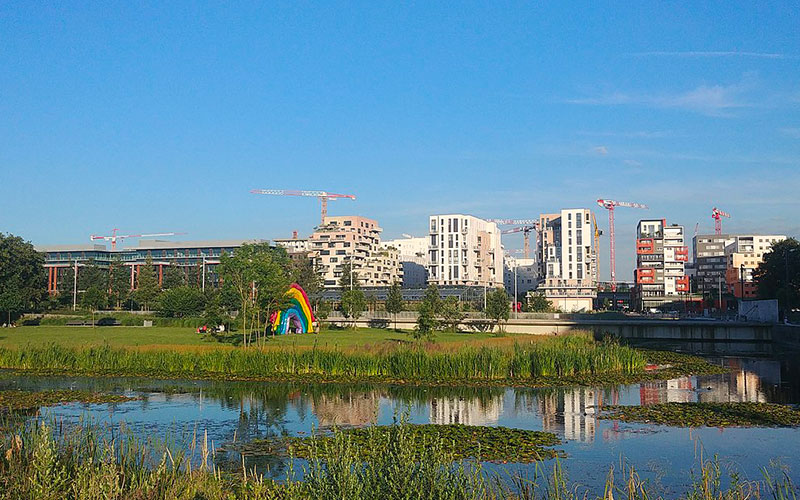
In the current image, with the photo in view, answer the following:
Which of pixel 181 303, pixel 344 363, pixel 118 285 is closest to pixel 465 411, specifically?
pixel 344 363

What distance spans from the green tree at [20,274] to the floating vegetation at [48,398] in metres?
55.7

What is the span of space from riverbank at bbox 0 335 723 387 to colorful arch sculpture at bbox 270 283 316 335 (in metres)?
25.8

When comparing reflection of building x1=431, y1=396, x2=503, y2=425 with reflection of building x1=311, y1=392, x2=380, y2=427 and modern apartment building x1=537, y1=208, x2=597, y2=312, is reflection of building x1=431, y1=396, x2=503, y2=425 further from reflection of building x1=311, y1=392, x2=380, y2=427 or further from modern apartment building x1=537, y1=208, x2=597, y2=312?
modern apartment building x1=537, y1=208, x2=597, y2=312

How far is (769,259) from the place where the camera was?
10794 cm

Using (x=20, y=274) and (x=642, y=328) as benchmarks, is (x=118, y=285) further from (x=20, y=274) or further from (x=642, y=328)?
(x=642, y=328)

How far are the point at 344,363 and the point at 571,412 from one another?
14.5 metres

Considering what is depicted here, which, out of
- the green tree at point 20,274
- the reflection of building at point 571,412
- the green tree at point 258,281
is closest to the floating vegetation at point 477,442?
the reflection of building at point 571,412

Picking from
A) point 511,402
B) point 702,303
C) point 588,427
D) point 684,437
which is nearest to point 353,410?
point 511,402

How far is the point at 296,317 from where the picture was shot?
2842 inches

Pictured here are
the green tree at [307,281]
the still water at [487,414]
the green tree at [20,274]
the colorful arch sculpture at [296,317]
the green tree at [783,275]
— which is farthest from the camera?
the green tree at [307,281]

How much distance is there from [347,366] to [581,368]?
520 inches

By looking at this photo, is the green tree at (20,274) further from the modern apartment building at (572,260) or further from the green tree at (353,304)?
the modern apartment building at (572,260)

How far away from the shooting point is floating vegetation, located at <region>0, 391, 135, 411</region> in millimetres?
29805

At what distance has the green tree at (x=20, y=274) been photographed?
87375mm
